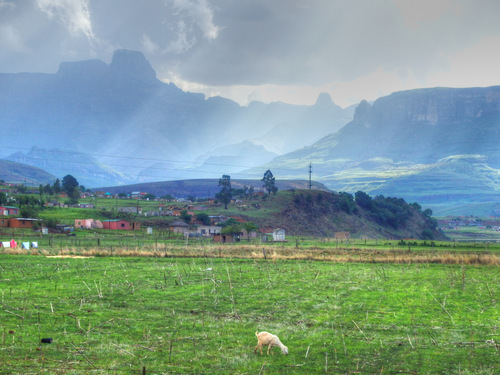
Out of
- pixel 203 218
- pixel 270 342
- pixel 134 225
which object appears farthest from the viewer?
pixel 203 218

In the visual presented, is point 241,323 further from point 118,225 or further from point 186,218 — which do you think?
point 186,218

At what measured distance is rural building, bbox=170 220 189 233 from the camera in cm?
11844

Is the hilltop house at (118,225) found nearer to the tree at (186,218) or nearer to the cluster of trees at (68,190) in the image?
the tree at (186,218)

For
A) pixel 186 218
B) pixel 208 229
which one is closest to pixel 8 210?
pixel 186 218

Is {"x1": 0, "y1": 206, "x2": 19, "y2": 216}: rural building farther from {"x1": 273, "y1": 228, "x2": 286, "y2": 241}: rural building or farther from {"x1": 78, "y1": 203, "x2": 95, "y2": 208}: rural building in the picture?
{"x1": 273, "y1": 228, "x2": 286, "y2": 241}: rural building

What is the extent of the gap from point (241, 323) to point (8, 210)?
4179 inches

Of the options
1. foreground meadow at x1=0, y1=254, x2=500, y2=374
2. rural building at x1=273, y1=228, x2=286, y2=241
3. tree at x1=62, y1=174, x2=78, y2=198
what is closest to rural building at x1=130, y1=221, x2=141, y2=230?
rural building at x1=273, y1=228, x2=286, y2=241

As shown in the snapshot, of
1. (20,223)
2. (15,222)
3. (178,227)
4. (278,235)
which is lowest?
(278,235)

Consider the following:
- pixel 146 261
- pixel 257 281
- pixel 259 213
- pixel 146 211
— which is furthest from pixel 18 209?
pixel 257 281

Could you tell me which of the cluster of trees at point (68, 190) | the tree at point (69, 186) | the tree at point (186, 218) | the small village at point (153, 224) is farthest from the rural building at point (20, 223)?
the tree at point (69, 186)

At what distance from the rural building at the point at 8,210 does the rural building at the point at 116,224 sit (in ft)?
66.4

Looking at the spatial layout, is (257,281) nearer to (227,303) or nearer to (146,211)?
(227,303)

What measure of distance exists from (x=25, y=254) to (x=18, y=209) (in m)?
71.6

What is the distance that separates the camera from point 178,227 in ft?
393
